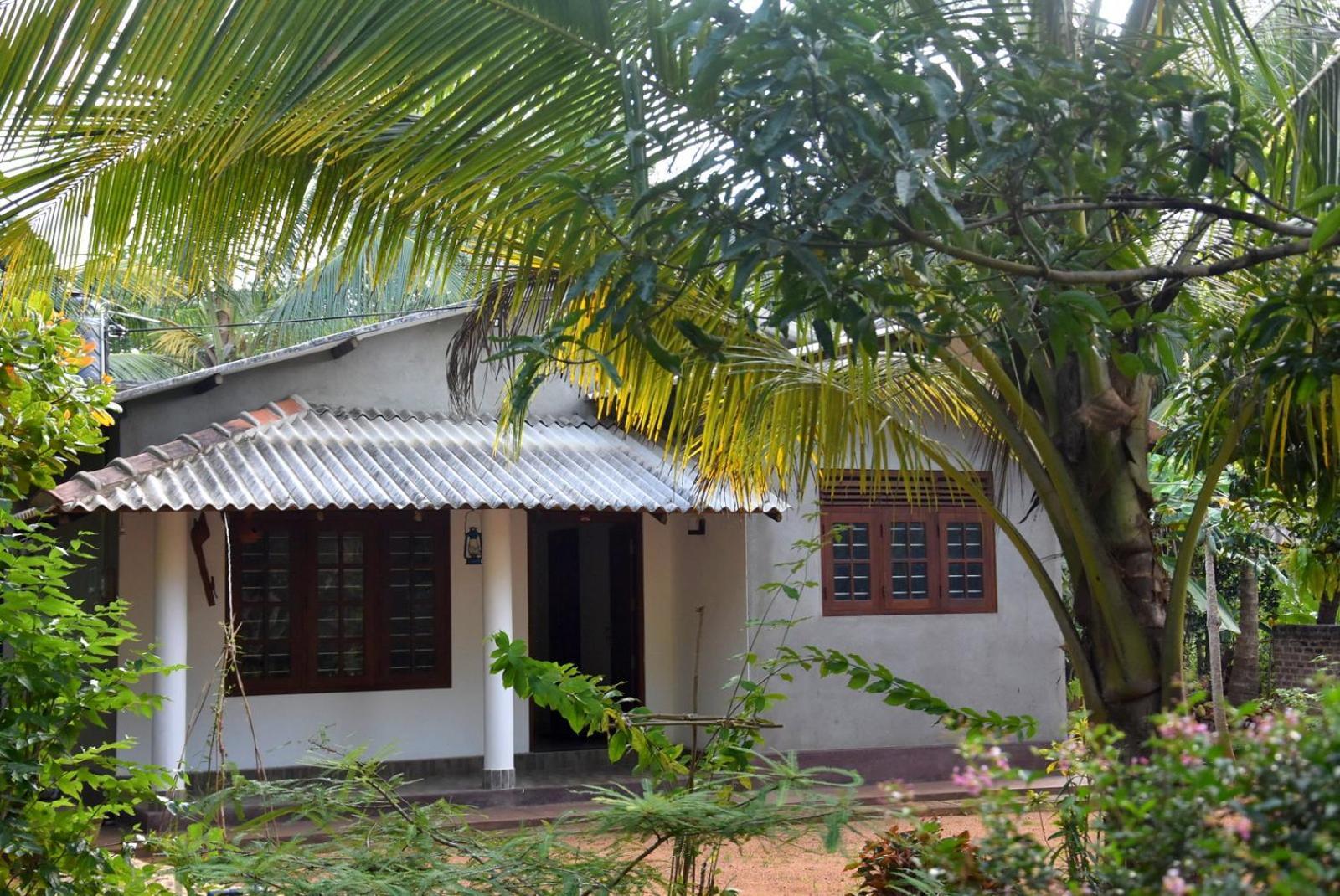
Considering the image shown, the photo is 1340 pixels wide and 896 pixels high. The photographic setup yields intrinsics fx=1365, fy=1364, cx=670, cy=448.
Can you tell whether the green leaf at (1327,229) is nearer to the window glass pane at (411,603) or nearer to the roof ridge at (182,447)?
the roof ridge at (182,447)

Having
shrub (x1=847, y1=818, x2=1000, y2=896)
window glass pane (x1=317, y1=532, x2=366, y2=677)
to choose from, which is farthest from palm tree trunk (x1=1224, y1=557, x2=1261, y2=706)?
window glass pane (x1=317, y1=532, x2=366, y2=677)

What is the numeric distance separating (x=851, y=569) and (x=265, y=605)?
5.03 metres

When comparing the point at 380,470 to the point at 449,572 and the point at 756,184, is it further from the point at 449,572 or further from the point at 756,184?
the point at 756,184

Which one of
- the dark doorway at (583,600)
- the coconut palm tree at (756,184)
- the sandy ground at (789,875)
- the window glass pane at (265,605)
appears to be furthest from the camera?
the dark doorway at (583,600)

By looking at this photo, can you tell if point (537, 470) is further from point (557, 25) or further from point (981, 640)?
point (557, 25)

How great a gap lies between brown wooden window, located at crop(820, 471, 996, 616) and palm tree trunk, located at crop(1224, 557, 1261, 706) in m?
2.35

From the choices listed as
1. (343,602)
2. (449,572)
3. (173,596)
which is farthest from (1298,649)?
(173,596)

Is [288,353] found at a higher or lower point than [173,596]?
higher

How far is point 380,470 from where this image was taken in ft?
34.2

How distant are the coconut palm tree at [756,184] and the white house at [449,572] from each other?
495 centimetres

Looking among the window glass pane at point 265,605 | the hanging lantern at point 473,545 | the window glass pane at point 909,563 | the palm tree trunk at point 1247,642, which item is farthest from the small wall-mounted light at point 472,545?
the palm tree trunk at point 1247,642

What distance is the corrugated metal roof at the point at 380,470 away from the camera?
30.9 ft

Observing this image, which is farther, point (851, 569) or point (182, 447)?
point (851, 569)

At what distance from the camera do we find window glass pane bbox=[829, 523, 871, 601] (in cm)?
1209
